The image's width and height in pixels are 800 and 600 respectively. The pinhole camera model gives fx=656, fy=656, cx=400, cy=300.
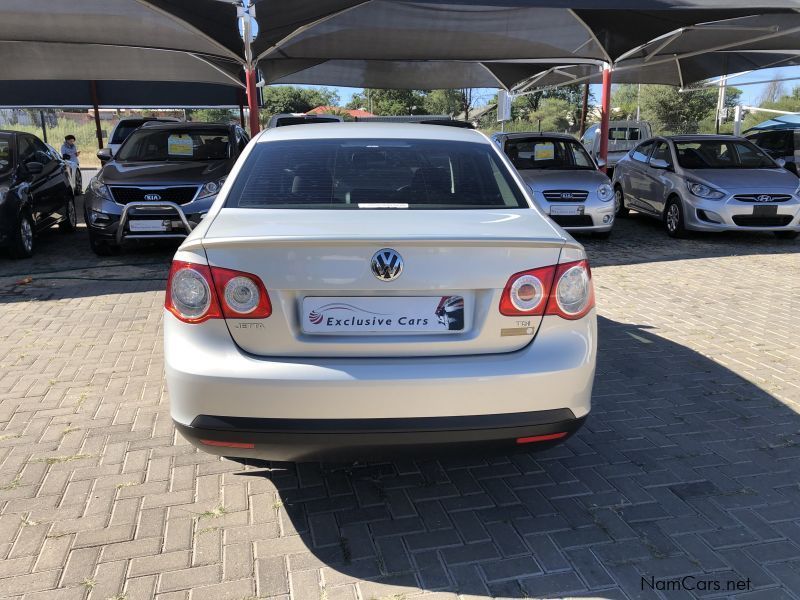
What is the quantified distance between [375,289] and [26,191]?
777 centimetres

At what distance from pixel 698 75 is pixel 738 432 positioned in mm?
17389

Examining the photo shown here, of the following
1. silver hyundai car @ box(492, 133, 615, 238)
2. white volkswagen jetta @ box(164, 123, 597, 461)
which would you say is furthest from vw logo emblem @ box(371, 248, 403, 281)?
silver hyundai car @ box(492, 133, 615, 238)

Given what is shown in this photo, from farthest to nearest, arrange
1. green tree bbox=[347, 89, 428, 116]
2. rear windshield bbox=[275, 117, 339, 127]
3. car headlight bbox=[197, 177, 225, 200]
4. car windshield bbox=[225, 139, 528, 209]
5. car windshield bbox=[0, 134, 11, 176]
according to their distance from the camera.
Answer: green tree bbox=[347, 89, 428, 116], rear windshield bbox=[275, 117, 339, 127], car windshield bbox=[0, 134, 11, 176], car headlight bbox=[197, 177, 225, 200], car windshield bbox=[225, 139, 528, 209]

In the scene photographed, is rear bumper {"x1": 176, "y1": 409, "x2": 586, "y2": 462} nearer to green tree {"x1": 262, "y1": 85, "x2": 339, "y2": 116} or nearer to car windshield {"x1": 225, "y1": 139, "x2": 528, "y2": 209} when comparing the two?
car windshield {"x1": 225, "y1": 139, "x2": 528, "y2": 209}

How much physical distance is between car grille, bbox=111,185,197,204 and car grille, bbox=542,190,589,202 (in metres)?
4.81

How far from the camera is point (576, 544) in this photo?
8.71ft

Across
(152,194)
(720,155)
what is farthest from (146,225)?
(720,155)

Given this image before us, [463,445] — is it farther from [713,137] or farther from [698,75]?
[698,75]

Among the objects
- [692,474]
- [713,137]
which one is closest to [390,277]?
[692,474]

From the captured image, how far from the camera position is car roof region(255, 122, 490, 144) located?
3533 millimetres

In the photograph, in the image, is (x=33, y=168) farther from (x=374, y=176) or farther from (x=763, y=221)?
(x=763, y=221)

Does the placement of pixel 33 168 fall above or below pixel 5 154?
below

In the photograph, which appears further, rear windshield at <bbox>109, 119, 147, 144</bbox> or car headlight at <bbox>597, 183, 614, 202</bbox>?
rear windshield at <bbox>109, 119, 147, 144</bbox>

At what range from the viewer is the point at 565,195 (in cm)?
938
